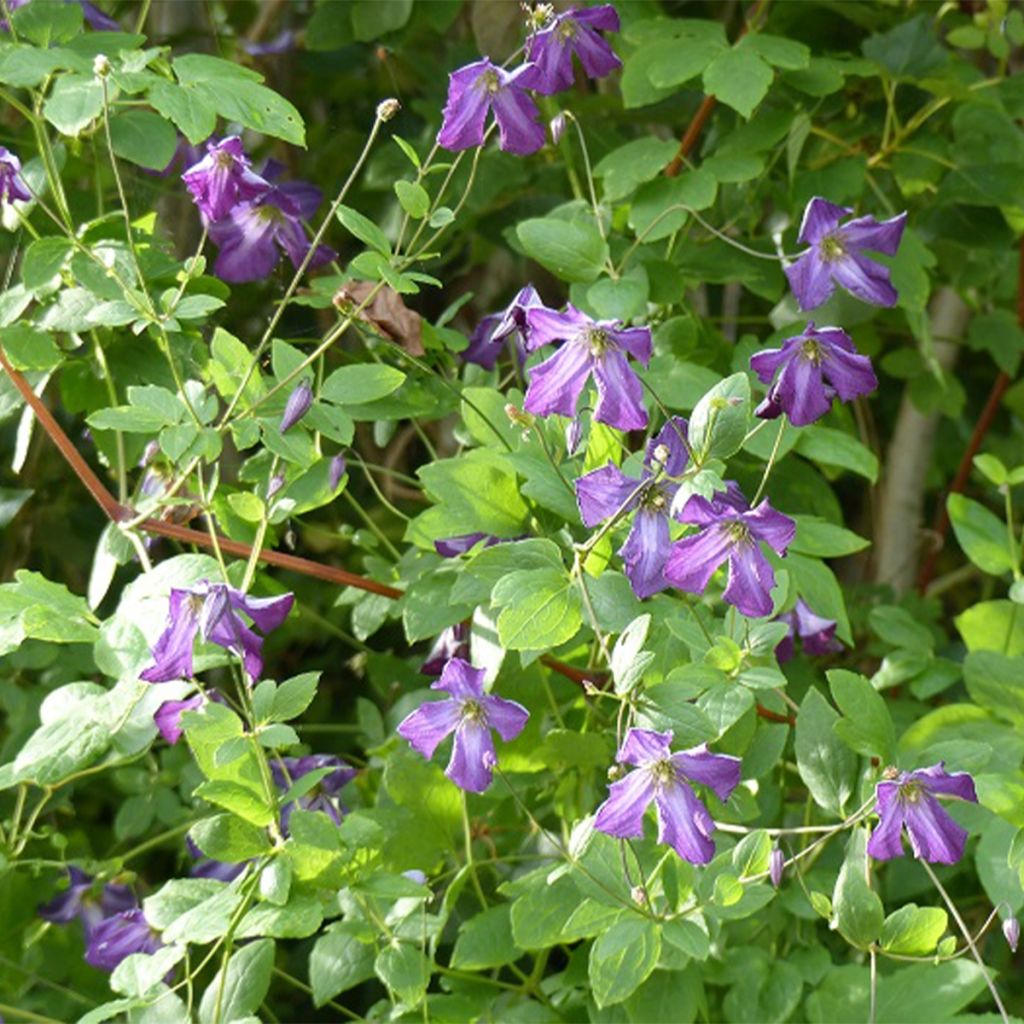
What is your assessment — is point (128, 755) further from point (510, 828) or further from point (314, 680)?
point (510, 828)

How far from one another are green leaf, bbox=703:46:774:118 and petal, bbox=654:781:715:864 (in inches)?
21.3

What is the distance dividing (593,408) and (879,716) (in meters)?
0.24

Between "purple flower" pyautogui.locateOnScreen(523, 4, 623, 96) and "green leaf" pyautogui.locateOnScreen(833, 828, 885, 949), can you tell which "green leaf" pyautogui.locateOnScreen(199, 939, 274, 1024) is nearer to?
"green leaf" pyautogui.locateOnScreen(833, 828, 885, 949)

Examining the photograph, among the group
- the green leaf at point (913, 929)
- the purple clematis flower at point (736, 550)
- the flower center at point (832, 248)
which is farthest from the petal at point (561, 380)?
the green leaf at point (913, 929)

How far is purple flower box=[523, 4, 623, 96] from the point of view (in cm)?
108

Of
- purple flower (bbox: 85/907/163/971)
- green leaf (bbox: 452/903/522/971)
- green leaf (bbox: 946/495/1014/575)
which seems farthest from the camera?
green leaf (bbox: 946/495/1014/575)

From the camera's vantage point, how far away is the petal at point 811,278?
107 cm

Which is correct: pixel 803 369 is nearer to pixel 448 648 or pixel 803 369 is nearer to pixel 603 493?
pixel 603 493

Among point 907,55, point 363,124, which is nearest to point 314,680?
point 907,55

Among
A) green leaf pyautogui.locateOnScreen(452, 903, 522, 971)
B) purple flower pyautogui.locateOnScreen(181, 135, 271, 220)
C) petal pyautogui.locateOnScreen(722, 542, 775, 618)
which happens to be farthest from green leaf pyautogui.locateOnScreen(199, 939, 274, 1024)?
purple flower pyautogui.locateOnScreen(181, 135, 271, 220)

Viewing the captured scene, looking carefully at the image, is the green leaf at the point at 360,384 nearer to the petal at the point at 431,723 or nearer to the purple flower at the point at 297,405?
the purple flower at the point at 297,405

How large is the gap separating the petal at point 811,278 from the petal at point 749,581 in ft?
0.74

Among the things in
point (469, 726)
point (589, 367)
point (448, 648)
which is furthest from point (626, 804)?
point (448, 648)

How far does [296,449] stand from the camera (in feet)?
3.47
